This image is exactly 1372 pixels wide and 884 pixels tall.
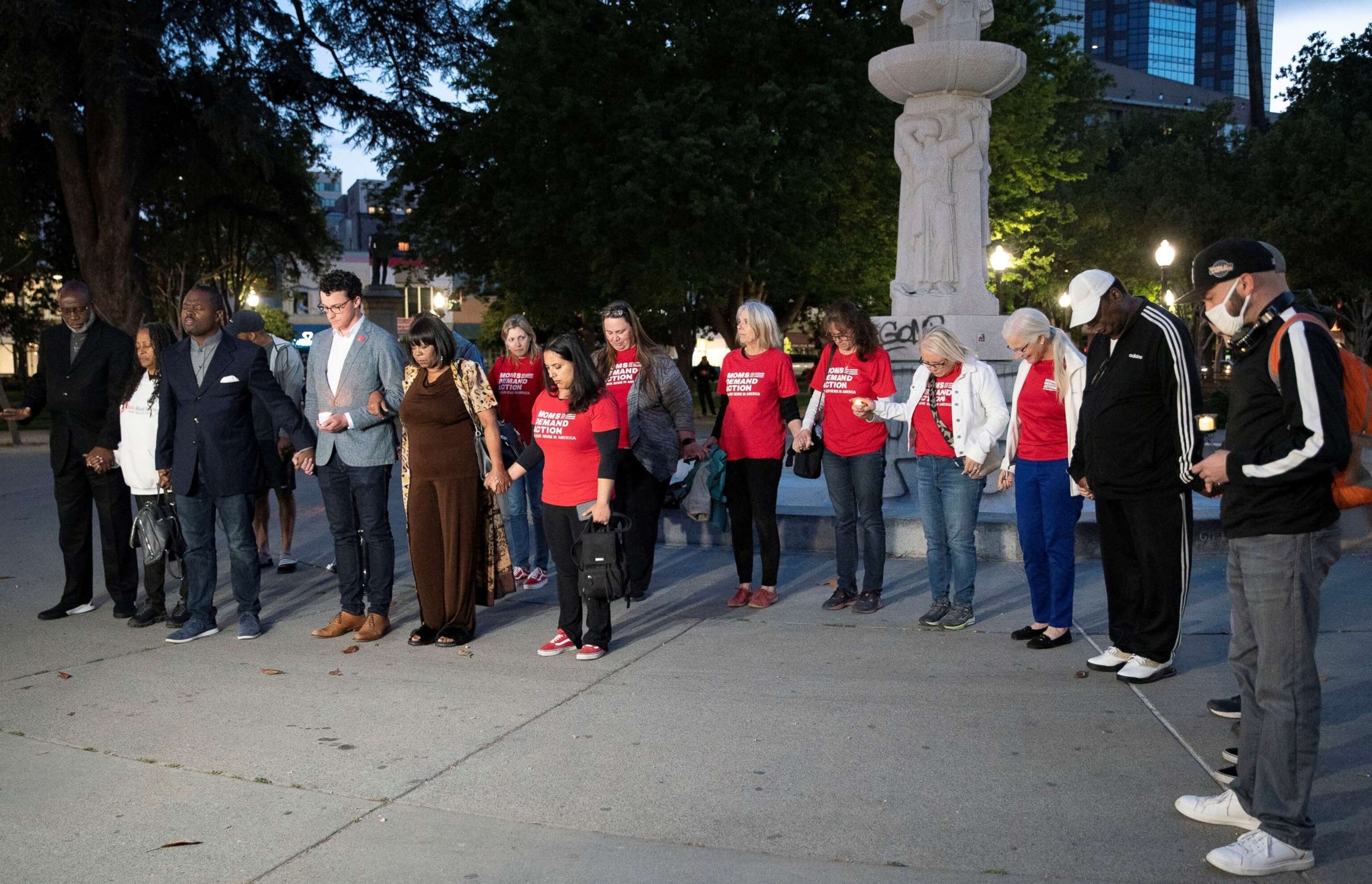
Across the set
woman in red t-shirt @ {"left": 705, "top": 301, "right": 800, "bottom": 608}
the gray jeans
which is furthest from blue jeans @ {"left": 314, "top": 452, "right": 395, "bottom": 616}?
the gray jeans

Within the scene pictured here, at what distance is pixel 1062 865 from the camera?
3.69m

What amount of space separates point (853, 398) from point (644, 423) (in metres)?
1.39

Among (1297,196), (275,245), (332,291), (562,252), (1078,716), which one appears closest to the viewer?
(1078,716)

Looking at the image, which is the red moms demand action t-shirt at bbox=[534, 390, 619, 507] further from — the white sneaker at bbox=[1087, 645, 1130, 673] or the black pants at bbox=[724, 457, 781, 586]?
the white sneaker at bbox=[1087, 645, 1130, 673]

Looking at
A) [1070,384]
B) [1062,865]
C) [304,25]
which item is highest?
[304,25]

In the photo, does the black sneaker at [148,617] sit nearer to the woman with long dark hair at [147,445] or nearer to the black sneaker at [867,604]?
the woman with long dark hair at [147,445]

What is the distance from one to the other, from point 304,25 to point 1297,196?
29.4 m

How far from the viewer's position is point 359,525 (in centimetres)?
701

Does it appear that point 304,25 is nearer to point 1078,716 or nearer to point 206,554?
point 206,554

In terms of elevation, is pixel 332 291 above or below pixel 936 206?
below

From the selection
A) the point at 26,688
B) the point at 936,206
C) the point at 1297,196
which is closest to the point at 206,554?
the point at 26,688

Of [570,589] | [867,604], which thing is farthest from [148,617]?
[867,604]

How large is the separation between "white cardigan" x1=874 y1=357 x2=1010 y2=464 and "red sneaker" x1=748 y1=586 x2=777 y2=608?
1.61 metres

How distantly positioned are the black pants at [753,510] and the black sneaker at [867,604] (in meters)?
0.58
